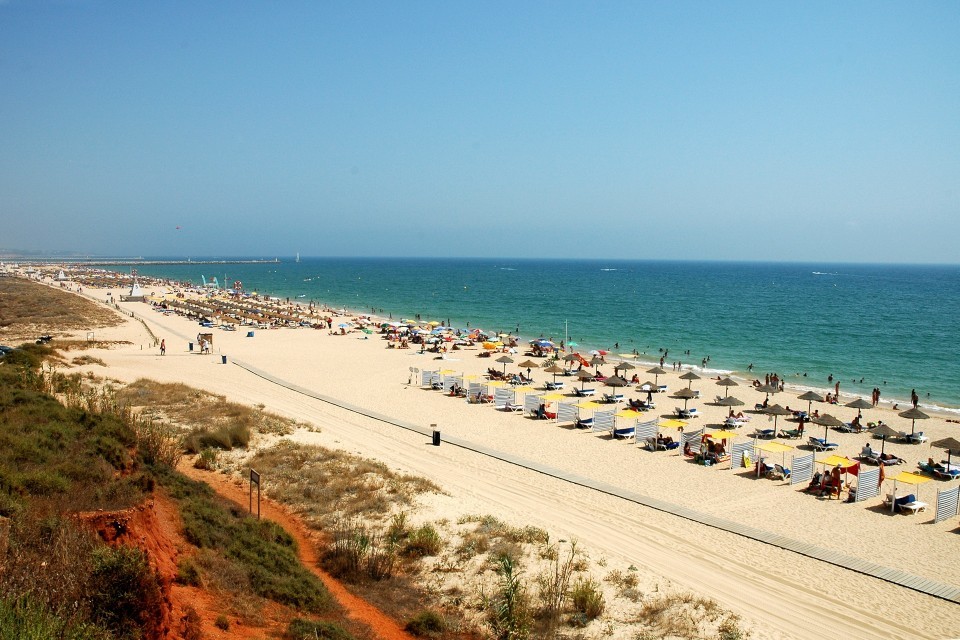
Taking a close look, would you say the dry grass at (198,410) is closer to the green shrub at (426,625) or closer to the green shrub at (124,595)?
the green shrub at (426,625)

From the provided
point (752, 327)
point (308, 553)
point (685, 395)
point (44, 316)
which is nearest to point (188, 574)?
point (308, 553)

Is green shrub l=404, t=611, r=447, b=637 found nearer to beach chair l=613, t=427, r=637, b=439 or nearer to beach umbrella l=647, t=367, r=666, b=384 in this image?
beach chair l=613, t=427, r=637, b=439

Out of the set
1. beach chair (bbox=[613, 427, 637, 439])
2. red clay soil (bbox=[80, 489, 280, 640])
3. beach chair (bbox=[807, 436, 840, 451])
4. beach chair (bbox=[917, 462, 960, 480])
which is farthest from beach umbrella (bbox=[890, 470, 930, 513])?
red clay soil (bbox=[80, 489, 280, 640])

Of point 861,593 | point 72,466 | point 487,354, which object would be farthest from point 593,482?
point 487,354

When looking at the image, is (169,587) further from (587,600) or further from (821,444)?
(821,444)

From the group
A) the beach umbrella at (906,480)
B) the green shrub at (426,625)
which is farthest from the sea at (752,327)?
the green shrub at (426,625)

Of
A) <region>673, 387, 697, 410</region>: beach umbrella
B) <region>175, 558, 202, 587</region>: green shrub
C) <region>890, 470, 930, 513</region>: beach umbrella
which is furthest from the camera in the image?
<region>673, 387, 697, 410</region>: beach umbrella
